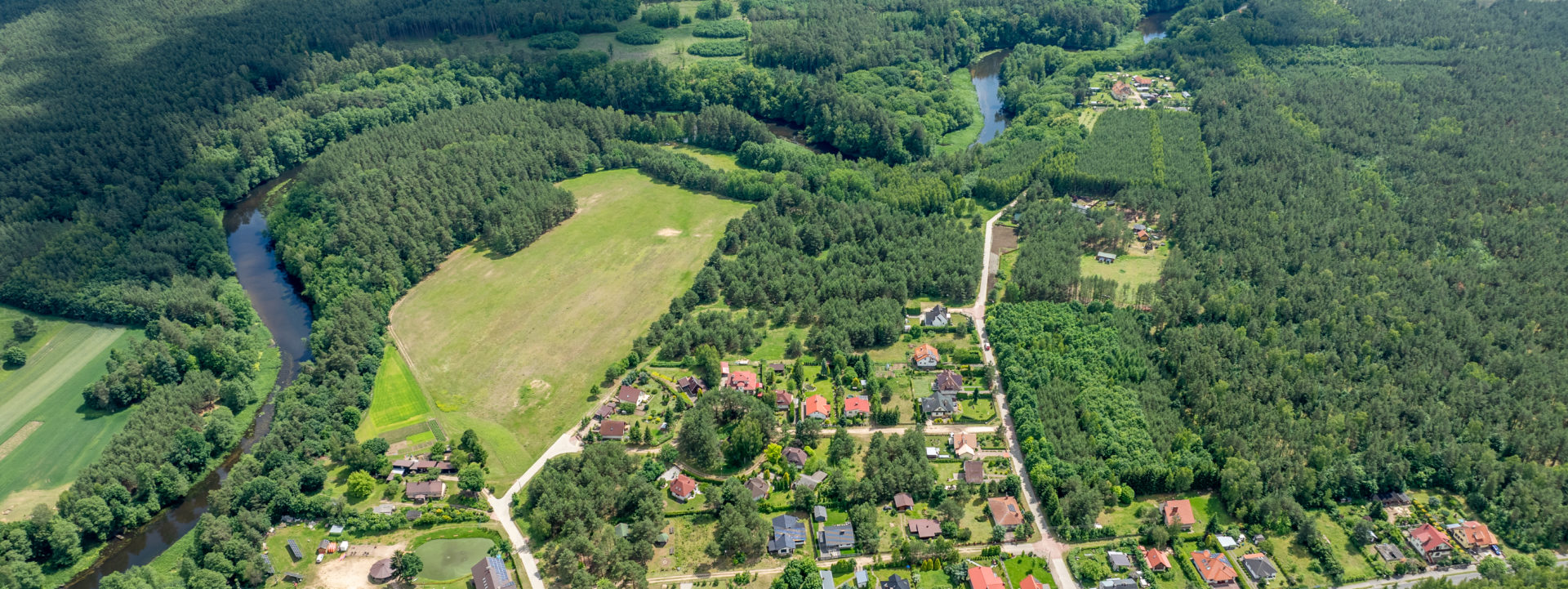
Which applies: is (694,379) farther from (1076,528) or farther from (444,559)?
(1076,528)

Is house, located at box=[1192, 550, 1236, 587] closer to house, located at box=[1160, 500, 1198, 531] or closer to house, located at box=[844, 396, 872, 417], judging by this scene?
house, located at box=[1160, 500, 1198, 531]

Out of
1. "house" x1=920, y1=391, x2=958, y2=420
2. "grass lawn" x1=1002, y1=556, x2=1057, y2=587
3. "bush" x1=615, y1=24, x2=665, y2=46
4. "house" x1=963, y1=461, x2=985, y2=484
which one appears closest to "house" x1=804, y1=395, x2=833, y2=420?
"house" x1=920, y1=391, x2=958, y2=420

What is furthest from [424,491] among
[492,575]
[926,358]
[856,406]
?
[926,358]

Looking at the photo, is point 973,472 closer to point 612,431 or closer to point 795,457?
point 795,457

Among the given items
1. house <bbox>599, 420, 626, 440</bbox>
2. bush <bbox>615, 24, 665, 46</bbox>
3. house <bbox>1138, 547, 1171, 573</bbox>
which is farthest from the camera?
bush <bbox>615, 24, 665, 46</bbox>

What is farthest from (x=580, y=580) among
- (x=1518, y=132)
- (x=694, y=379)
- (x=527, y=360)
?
(x=1518, y=132)
